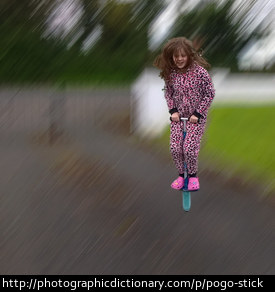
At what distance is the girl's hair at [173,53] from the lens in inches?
165

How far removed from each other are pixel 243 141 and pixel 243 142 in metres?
0.09

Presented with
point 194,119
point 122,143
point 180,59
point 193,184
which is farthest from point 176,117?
point 122,143

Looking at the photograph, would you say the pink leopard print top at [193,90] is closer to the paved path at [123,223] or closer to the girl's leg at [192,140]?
the girl's leg at [192,140]

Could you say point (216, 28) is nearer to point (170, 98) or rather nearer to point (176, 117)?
point (170, 98)

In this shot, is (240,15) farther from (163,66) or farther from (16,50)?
(163,66)

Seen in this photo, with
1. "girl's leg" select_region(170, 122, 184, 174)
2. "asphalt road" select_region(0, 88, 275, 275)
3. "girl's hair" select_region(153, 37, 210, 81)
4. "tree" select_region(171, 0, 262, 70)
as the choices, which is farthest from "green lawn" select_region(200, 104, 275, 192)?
"girl's hair" select_region(153, 37, 210, 81)

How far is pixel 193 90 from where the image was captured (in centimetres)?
432

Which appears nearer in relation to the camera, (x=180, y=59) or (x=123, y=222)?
(x=180, y=59)

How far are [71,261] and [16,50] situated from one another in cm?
916

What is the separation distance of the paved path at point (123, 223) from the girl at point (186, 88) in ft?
2.30

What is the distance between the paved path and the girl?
27.6 inches

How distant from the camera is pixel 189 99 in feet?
14.3

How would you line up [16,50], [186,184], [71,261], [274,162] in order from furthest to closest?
[16,50] → [274,162] → [186,184] → [71,261]

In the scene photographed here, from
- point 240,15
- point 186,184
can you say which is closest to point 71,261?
point 186,184
